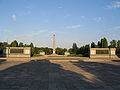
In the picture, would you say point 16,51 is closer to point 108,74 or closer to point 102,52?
point 102,52

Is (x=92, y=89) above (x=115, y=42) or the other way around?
the other way around

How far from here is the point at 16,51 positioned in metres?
30.8

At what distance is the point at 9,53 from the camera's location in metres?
30.5

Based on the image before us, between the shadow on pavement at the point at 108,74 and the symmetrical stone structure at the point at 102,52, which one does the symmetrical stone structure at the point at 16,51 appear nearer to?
the symmetrical stone structure at the point at 102,52

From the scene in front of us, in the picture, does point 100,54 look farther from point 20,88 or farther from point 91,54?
point 20,88

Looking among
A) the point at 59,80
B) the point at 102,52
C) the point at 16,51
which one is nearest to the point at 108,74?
the point at 59,80

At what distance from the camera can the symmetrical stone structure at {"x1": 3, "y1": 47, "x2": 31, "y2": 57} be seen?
99.3 ft

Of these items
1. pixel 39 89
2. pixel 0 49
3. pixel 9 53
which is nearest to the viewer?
pixel 39 89

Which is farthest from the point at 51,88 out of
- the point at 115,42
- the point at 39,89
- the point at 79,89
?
the point at 115,42

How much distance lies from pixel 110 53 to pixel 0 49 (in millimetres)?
31160

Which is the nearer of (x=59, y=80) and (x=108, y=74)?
(x=59, y=80)

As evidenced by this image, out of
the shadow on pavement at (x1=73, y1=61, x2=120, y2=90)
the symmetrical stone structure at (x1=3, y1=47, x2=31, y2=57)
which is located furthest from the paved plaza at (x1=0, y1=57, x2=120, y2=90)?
the symmetrical stone structure at (x1=3, y1=47, x2=31, y2=57)

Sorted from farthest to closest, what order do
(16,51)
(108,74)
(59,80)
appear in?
(16,51) < (108,74) < (59,80)

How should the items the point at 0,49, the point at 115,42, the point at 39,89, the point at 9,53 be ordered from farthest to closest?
the point at 115,42 < the point at 0,49 < the point at 9,53 < the point at 39,89
